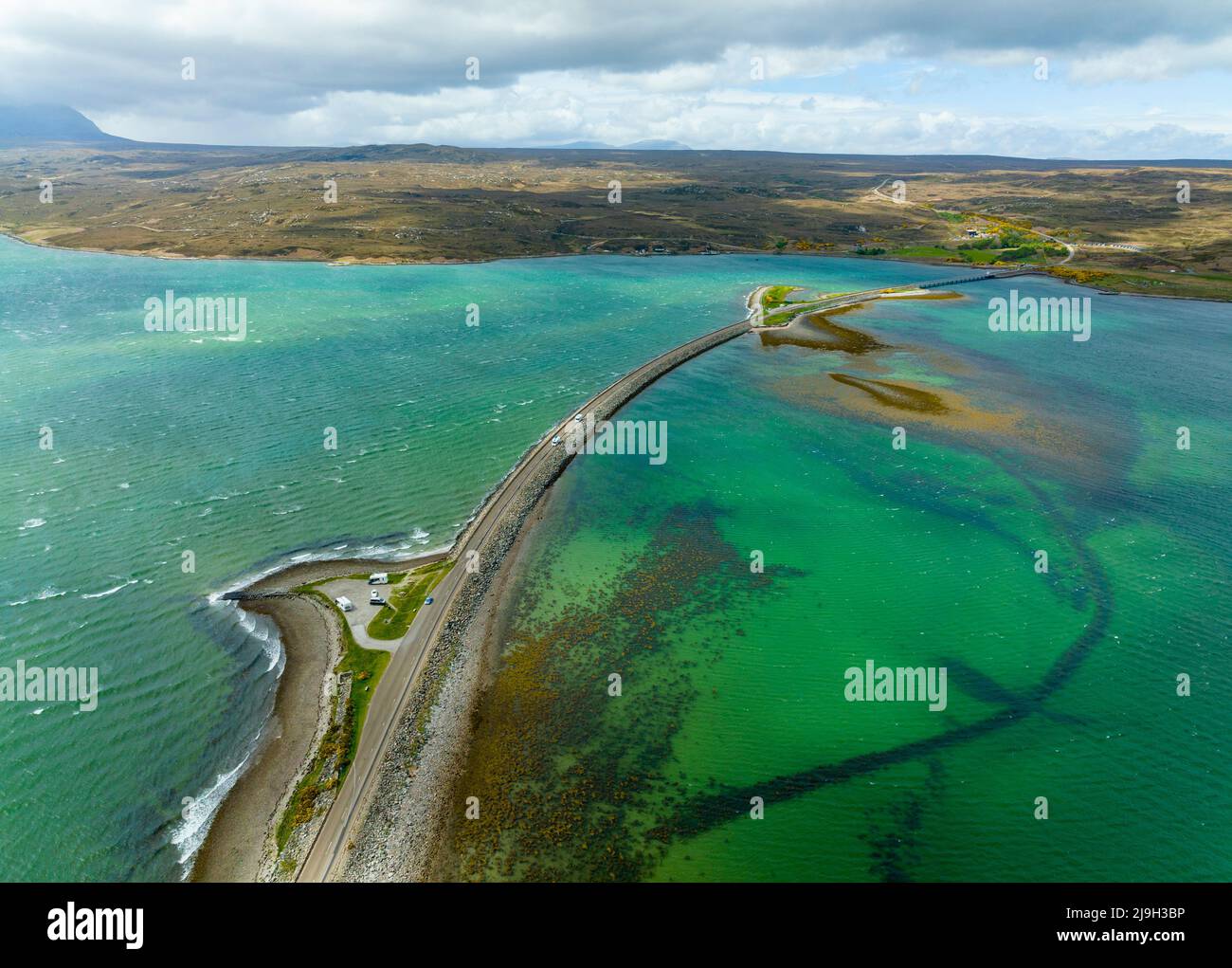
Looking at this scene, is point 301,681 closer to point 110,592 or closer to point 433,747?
point 433,747

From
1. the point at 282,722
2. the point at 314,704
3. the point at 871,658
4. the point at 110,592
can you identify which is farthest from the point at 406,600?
the point at 871,658

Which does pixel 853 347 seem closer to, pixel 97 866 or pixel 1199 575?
pixel 1199 575

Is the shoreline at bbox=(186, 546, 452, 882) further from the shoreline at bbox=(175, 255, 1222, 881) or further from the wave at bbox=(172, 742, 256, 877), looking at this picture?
the wave at bbox=(172, 742, 256, 877)

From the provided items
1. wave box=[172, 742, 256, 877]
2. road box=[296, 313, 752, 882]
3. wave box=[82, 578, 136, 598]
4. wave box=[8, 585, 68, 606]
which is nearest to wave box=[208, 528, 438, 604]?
road box=[296, 313, 752, 882]

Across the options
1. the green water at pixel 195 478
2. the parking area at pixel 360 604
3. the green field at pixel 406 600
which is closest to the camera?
the green water at pixel 195 478

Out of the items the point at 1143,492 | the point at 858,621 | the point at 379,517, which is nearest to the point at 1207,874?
the point at 858,621

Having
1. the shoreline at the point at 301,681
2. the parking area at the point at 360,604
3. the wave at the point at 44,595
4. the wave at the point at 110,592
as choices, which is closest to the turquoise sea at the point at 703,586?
the wave at the point at 44,595

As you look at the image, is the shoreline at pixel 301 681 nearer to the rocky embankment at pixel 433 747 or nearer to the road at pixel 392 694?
the rocky embankment at pixel 433 747
